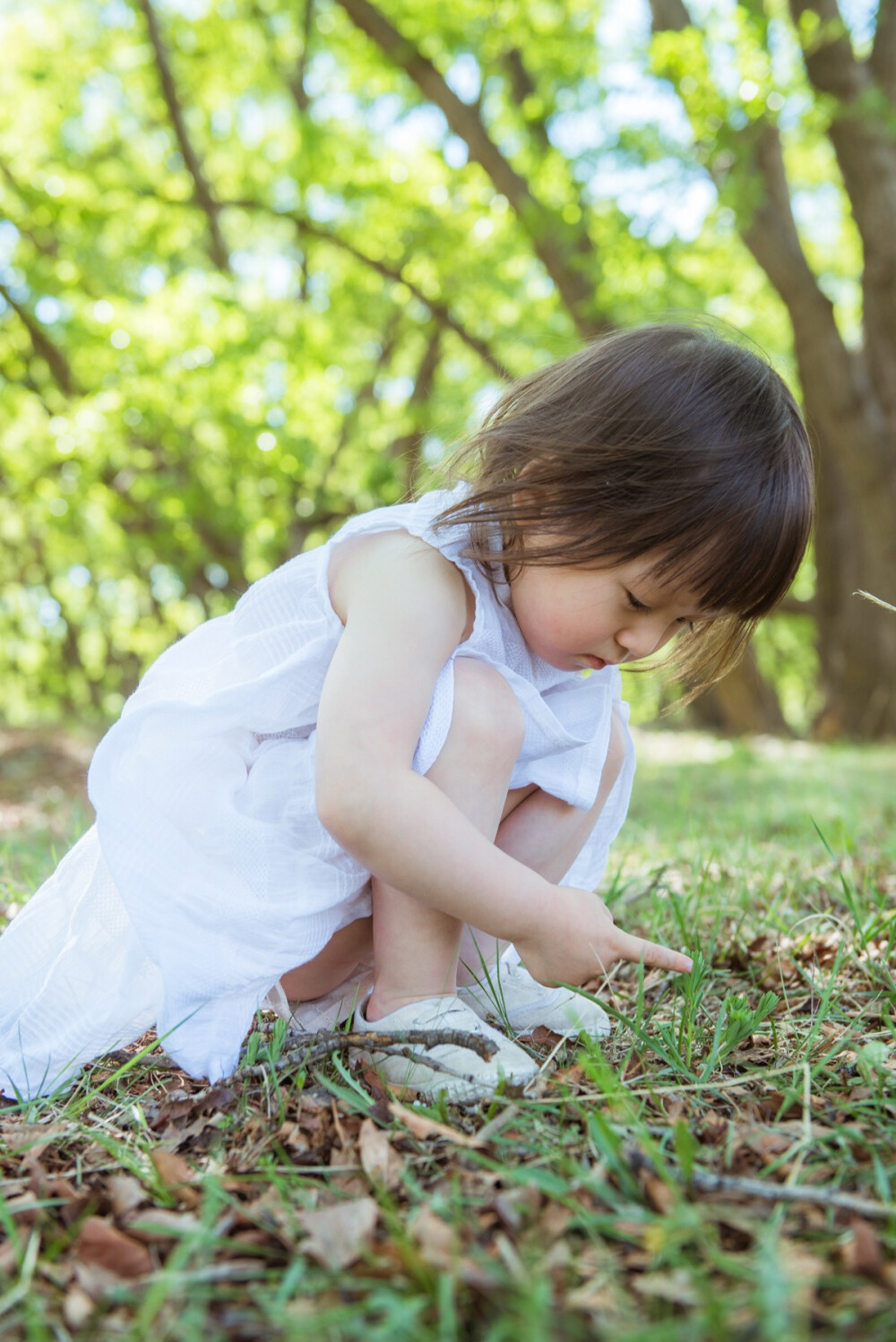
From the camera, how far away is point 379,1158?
1068 millimetres

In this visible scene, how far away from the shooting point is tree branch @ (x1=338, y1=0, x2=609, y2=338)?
6.40 m

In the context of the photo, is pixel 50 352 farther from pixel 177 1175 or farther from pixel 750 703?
pixel 177 1175

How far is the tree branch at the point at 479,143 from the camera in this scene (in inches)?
252

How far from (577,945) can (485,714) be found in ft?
1.13

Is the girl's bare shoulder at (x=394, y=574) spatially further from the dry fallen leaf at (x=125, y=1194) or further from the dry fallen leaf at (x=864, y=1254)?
the dry fallen leaf at (x=864, y=1254)

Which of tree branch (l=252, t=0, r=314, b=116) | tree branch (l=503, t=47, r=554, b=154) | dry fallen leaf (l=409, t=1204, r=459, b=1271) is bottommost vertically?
dry fallen leaf (l=409, t=1204, r=459, b=1271)

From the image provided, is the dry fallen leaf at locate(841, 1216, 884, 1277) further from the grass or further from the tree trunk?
the tree trunk

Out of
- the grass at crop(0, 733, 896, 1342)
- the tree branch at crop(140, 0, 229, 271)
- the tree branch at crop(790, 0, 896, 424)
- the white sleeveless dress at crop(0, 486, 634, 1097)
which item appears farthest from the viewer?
the tree branch at crop(140, 0, 229, 271)

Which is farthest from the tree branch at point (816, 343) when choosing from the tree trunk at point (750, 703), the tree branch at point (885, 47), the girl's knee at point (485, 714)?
the girl's knee at point (485, 714)

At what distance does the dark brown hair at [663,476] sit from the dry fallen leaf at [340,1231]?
2.88 feet

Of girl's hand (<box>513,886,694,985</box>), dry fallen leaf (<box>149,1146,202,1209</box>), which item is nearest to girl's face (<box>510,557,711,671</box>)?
girl's hand (<box>513,886,694,985</box>)

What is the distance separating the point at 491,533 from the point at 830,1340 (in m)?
1.08

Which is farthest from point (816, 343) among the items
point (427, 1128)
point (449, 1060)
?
point (427, 1128)

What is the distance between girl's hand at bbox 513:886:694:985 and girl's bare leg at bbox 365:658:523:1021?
0.14m
